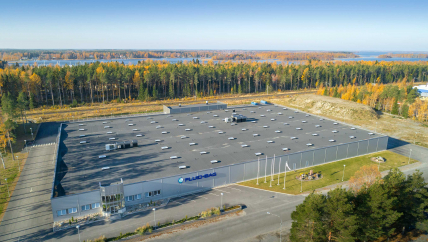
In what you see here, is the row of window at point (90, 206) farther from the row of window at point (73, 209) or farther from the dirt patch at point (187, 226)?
the dirt patch at point (187, 226)

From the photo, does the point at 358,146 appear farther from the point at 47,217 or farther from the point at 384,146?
the point at 47,217

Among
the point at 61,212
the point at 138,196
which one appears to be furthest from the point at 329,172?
the point at 61,212

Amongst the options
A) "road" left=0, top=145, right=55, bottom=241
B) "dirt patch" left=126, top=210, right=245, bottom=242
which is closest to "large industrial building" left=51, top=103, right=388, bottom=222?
"road" left=0, top=145, right=55, bottom=241

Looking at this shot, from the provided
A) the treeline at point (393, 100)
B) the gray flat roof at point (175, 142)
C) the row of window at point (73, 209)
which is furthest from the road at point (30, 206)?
the treeline at point (393, 100)

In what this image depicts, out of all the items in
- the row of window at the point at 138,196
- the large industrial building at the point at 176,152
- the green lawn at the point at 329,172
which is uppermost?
the large industrial building at the point at 176,152

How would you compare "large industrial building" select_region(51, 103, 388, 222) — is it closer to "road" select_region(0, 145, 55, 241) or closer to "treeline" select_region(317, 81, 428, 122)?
"road" select_region(0, 145, 55, 241)

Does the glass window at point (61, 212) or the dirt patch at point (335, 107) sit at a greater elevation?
the dirt patch at point (335, 107)

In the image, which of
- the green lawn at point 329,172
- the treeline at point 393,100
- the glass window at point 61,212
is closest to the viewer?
the glass window at point 61,212

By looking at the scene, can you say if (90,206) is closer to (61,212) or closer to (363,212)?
(61,212)
